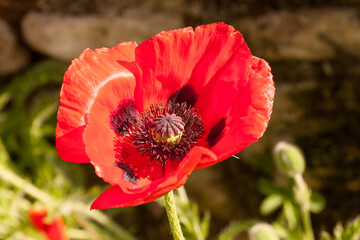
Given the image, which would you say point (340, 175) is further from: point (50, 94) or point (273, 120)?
point (50, 94)

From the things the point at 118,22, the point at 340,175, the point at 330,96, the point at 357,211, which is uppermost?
the point at 118,22

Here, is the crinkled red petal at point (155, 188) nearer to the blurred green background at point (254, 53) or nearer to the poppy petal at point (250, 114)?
the poppy petal at point (250, 114)

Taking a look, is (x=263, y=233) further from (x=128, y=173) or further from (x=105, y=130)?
(x=105, y=130)

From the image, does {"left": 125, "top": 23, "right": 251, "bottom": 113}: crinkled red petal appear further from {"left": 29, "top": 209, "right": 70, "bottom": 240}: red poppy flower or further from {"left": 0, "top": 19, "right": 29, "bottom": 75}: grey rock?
{"left": 0, "top": 19, "right": 29, "bottom": 75}: grey rock

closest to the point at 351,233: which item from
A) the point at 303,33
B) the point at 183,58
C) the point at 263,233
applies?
the point at 263,233

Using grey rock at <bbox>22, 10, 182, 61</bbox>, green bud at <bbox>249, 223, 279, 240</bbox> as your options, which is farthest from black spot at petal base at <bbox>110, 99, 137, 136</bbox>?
grey rock at <bbox>22, 10, 182, 61</bbox>

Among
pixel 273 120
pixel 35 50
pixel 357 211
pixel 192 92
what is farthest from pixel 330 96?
pixel 35 50

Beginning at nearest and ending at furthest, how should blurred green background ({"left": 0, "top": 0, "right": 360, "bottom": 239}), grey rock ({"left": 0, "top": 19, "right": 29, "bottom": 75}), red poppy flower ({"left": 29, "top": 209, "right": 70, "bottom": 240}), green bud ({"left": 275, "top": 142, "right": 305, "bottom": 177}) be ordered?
green bud ({"left": 275, "top": 142, "right": 305, "bottom": 177}) → red poppy flower ({"left": 29, "top": 209, "right": 70, "bottom": 240}) → blurred green background ({"left": 0, "top": 0, "right": 360, "bottom": 239}) → grey rock ({"left": 0, "top": 19, "right": 29, "bottom": 75})
